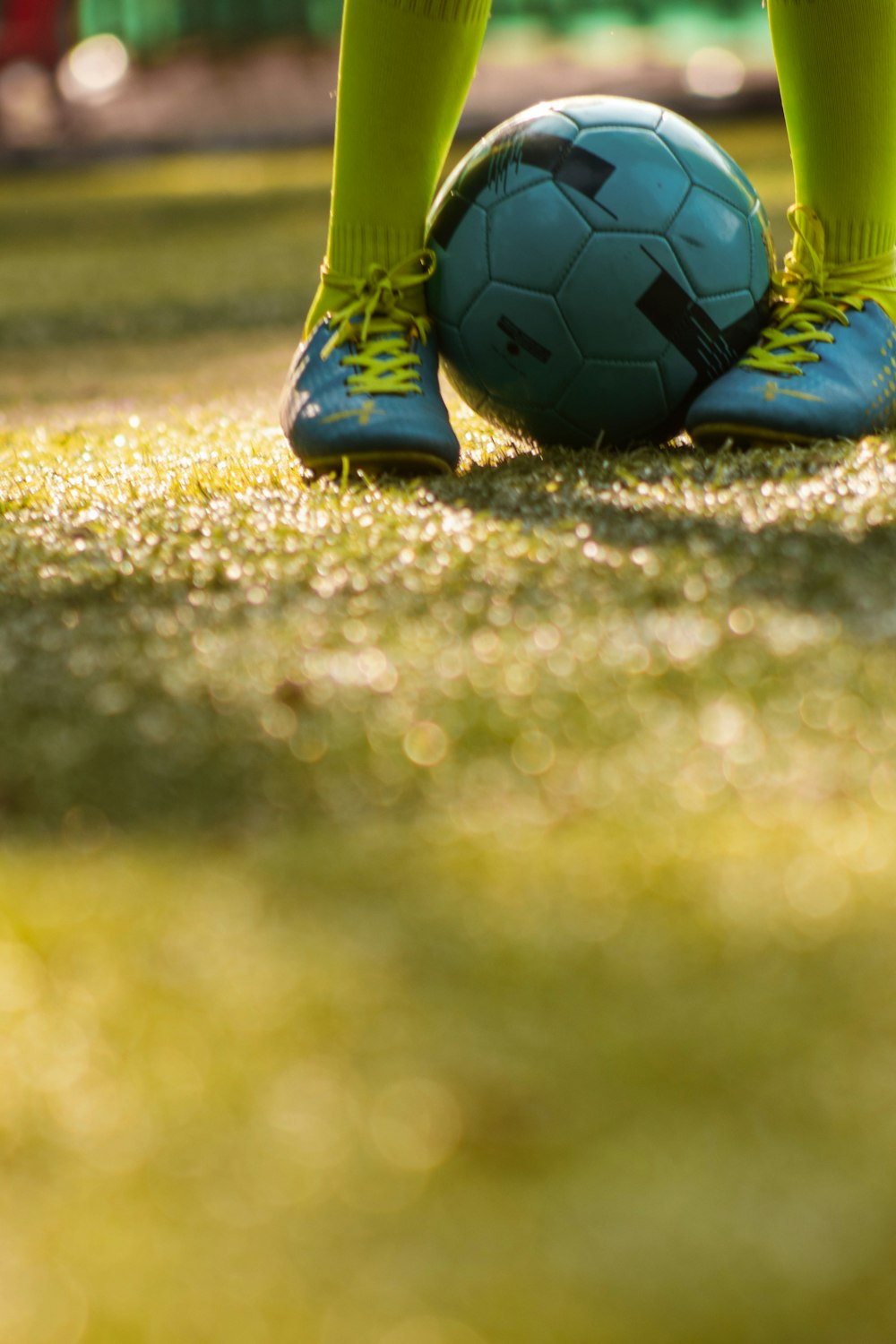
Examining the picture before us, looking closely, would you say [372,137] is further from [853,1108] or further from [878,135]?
[853,1108]

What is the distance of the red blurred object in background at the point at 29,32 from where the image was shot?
13945 millimetres

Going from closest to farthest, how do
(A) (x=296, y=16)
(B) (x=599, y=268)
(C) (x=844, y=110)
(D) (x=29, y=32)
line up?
(B) (x=599, y=268)
(C) (x=844, y=110)
(D) (x=29, y=32)
(A) (x=296, y=16)

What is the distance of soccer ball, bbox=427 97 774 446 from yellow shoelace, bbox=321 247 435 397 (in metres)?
0.05

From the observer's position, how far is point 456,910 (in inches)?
39.4

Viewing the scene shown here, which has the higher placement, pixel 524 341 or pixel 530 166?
pixel 530 166

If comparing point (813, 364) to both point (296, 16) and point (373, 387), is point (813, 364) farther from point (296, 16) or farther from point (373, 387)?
point (296, 16)

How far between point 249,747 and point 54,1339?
64cm

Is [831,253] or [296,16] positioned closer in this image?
[831,253]

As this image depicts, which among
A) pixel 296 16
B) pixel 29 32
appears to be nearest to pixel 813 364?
pixel 29 32

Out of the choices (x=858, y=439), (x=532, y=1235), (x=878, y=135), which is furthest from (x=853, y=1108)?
(x=878, y=135)

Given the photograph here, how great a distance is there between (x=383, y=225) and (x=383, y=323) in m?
0.16

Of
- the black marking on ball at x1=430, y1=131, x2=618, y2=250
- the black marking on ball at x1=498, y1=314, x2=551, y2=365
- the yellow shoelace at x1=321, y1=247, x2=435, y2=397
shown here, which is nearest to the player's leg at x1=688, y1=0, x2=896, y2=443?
the black marking on ball at x1=498, y1=314, x2=551, y2=365

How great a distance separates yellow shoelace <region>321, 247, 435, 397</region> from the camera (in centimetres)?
209

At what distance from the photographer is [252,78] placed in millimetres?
14867
